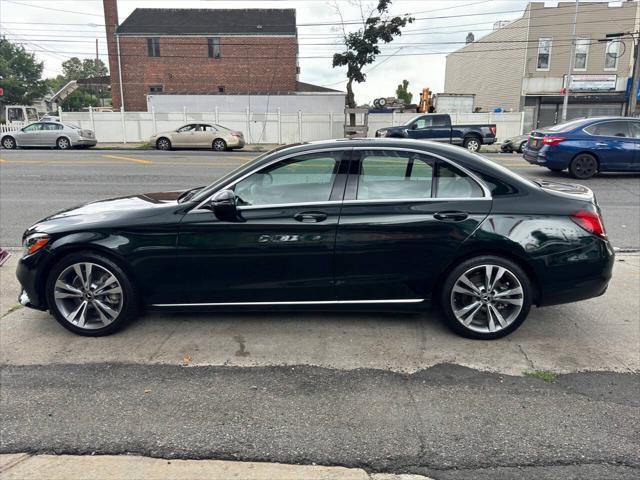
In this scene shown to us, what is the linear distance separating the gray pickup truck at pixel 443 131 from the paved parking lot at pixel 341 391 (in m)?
18.5

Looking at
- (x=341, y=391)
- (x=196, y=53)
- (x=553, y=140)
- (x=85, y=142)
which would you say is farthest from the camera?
(x=196, y=53)

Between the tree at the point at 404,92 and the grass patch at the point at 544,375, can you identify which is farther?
the tree at the point at 404,92

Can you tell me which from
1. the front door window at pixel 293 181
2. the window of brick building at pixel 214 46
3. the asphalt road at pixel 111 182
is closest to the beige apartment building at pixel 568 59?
the asphalt road at pixel 111 182

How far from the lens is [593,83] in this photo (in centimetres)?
3222

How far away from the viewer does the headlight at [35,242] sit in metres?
4.06

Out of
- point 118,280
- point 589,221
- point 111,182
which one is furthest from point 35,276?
point 111,182

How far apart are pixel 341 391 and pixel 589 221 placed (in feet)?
7.87

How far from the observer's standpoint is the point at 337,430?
116 inches

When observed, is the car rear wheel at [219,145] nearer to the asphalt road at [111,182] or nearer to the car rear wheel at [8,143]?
the asphalt road at [111,182]

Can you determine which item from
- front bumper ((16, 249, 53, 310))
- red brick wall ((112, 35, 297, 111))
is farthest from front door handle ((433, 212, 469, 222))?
red brick wall ((112, 35, 297, 111))

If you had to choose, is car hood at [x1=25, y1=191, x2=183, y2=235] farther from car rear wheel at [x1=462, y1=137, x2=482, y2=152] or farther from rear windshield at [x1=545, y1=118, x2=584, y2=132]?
car rear wheel at [x1=462, y1=137, x2=482, y2=152]

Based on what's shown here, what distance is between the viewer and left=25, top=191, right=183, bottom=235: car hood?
406 centimetres

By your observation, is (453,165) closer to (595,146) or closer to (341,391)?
(341,391)

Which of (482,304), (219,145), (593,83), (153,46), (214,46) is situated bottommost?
(482,304)
